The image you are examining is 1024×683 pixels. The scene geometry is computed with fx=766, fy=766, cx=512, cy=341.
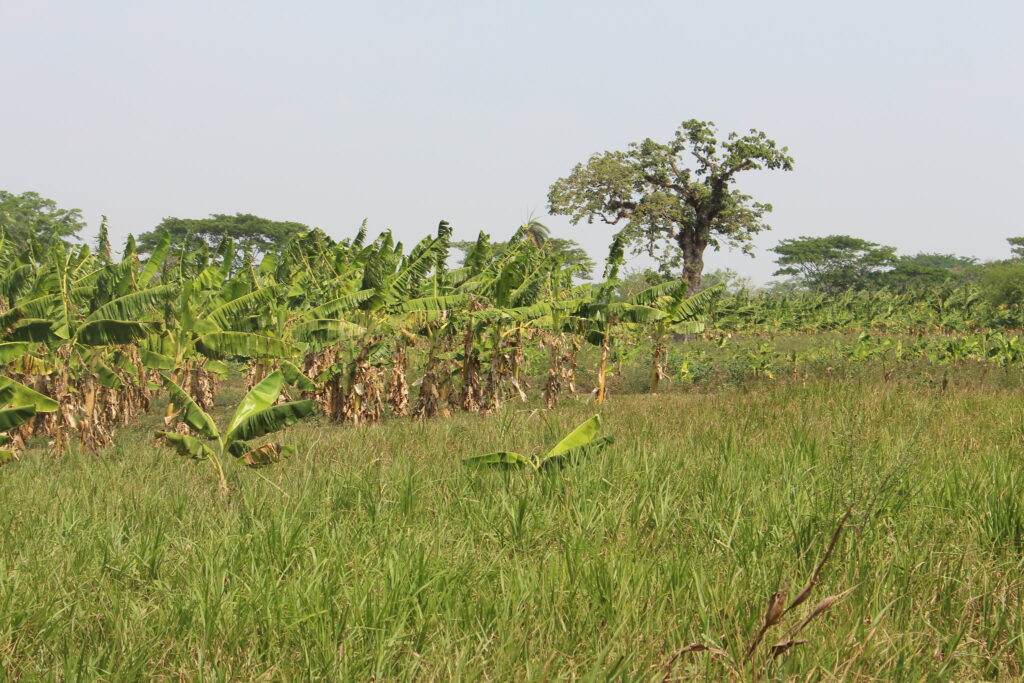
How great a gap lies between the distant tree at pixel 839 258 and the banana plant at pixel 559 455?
66159 millimetres

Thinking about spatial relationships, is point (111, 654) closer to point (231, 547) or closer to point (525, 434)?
point (231, 547)

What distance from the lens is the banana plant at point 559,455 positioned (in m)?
5.10

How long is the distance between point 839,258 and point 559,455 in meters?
68.6

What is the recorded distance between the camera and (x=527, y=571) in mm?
3416

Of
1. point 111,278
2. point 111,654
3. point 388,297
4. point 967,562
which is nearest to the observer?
point 111,654

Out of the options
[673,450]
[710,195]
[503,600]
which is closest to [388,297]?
[673,450]

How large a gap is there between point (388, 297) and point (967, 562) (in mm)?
11018

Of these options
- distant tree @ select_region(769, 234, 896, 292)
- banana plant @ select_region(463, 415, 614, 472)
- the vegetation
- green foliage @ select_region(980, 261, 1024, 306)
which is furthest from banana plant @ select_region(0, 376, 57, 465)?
distant tree @ select_region(769, 234, 896, 292)

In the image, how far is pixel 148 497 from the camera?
5059 mm

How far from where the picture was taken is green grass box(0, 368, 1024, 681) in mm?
2701

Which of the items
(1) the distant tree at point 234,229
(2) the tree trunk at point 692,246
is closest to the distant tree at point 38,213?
(1) the distant tree at point 234,229

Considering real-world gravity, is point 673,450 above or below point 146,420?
above

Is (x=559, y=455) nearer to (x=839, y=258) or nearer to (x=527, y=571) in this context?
(x=527, y=571)

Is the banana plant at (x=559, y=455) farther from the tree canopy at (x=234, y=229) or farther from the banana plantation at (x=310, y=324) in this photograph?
the tree canopy at (x=234, y=229)
